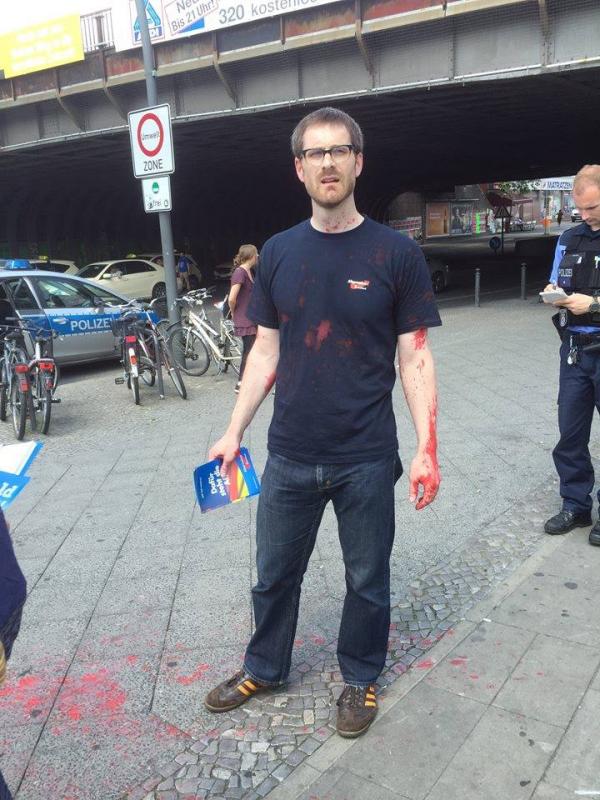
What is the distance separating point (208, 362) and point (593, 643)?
24.5ft

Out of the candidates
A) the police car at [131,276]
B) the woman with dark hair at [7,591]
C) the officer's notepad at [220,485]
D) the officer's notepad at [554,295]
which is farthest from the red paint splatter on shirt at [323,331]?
the police car at [131,276]

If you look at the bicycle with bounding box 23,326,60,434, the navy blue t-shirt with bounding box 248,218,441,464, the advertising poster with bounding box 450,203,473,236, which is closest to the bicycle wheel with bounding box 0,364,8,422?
the bicycle with bounding box 23,326,60,434

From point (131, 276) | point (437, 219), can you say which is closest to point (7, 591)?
point (131, 276)

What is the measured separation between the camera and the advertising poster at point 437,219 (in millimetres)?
67500

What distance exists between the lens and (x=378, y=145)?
83.0 ft

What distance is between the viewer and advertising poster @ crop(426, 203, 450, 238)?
67500 mm

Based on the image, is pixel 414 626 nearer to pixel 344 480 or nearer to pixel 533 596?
pixel 533 596

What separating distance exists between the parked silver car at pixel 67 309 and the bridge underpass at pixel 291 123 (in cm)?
784

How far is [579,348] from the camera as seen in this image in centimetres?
381

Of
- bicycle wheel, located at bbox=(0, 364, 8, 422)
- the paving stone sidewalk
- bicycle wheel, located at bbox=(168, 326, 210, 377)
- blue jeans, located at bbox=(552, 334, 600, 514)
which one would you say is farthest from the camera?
bicycle wheel, located at bbox=(168, 326, 210, 377)

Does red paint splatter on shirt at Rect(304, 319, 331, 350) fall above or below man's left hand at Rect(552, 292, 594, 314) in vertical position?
above

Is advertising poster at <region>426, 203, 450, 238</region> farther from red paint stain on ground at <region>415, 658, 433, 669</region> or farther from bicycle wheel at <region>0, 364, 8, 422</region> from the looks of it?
red paint stain on ground at <region>415, 658, 433, 669</region>

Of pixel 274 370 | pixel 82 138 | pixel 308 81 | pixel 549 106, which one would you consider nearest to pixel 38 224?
pixel 82 138

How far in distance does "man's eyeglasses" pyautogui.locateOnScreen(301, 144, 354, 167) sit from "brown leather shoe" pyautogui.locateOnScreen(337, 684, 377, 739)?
182 centimetres
